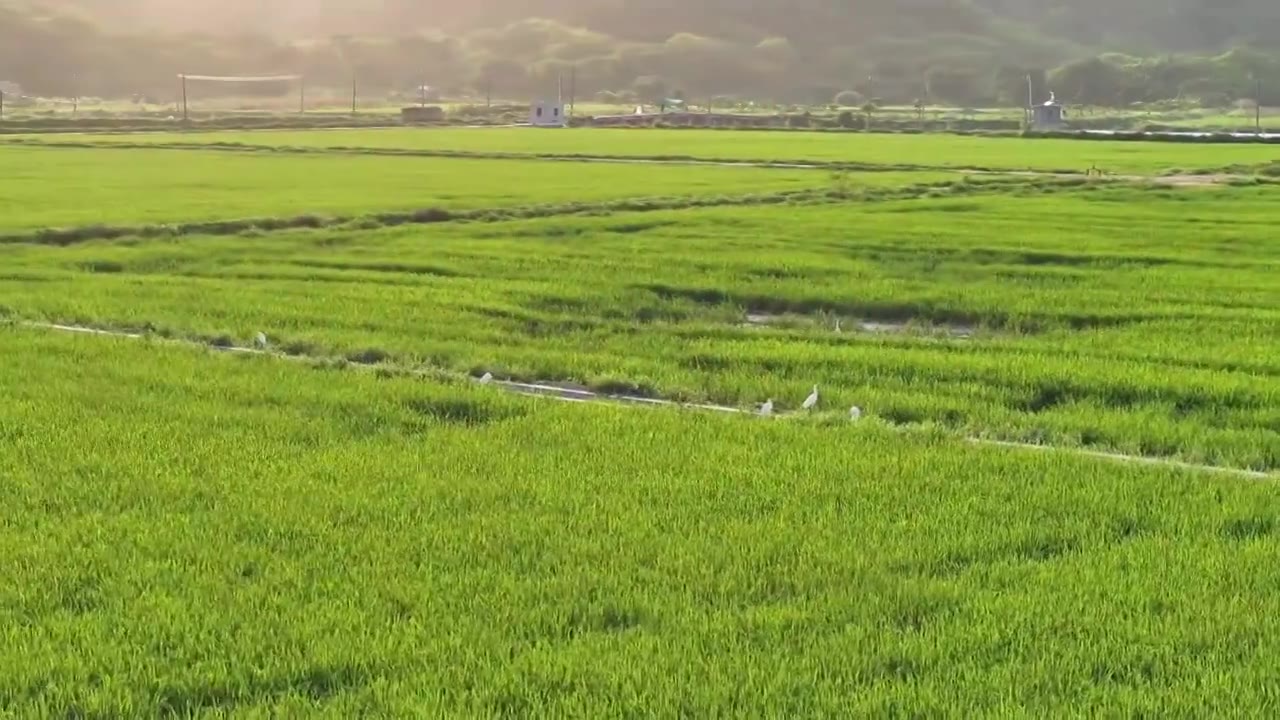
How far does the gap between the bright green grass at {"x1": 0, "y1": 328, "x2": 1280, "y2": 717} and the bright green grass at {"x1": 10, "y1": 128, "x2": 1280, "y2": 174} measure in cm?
2981

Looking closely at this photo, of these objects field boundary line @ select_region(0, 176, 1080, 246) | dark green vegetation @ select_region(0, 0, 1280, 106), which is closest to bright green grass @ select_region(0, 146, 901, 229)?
field boundary line @ select_region(0, 176, 1080, 246)

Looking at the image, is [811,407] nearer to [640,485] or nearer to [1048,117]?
[640,485]

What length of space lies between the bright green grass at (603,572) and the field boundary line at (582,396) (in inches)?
11.8

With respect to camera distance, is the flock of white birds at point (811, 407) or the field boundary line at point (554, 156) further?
the field boundary line at point (554, 156)

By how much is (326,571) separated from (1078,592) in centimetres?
308

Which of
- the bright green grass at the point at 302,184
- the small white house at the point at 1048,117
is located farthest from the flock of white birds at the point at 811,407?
the small white house at the point at 1048,117

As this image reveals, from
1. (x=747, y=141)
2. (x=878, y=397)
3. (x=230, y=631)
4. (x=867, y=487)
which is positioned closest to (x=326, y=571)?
(x=230, y=631)

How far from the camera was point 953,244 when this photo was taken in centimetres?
1866

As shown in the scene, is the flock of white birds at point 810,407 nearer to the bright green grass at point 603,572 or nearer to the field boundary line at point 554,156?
the bright green grass at point 603,572

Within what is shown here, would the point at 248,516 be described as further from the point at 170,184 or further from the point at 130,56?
the point at 130,56

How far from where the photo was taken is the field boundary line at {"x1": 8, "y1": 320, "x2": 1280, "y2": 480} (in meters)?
7.79

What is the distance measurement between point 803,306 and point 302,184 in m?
18.3

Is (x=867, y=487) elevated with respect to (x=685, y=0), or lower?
lower

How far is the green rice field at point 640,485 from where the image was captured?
475cm
